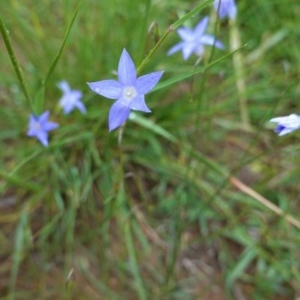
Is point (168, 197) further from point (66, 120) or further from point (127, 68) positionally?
point (127, 68)

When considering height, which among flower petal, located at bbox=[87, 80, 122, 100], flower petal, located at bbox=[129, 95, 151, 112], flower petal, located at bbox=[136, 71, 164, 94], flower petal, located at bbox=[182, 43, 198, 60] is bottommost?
flower petal, located at bbox=[129, 95, 151, 112]

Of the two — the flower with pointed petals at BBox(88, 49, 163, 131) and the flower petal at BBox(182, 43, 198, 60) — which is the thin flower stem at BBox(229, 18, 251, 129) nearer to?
the flower petal at BBox(182, 43, 198, 60)

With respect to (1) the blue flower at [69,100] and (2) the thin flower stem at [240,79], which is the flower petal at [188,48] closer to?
(1) the blue flower at [69,100]

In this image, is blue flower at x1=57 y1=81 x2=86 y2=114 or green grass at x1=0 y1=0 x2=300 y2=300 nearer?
blue flower at x1=57 y1=81 x2=86 y2=114

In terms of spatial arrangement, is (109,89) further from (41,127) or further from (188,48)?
(188,48)

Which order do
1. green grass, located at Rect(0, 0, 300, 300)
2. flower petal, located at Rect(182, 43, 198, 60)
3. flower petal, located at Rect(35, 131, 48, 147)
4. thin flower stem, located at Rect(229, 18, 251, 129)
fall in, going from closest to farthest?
flower petal, located at Rect(35, 131, 48, 147)
flower petal, located at Rect(182, 43, 198, 60)
green grass, located at Rect(0, 0, 300, 300)
thin flower stem, located at Rect(229, 18, 251, 129)

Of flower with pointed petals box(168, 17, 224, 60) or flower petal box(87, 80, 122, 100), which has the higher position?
flower with pointed petals box(168, 17, 224, 60)

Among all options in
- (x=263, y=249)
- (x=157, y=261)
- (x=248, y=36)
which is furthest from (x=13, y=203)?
(x=248, y=36)

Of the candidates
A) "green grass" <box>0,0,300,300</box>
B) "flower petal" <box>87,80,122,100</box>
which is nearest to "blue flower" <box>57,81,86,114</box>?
"green grass" <box>0,0,300,300</box>
